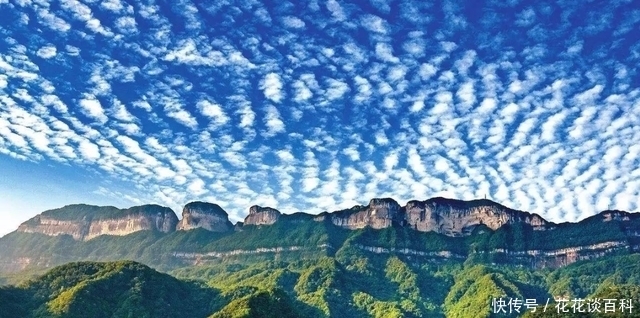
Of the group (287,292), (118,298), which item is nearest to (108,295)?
(118,298)

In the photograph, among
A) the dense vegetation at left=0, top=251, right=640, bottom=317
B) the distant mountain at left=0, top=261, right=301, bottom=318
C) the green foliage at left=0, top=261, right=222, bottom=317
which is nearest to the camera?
the distant mountain at left=0, top=261, right=301, bottom=318

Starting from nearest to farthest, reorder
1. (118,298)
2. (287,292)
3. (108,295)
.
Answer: (108,295)
(118,298)
(287,292)

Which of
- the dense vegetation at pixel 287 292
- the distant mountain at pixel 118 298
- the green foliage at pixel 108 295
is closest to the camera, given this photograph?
the distant mountain at pixel 118 298

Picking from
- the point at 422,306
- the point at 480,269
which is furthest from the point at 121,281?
the point at 480,269

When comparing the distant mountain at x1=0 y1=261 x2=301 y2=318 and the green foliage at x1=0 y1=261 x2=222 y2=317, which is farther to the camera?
the green foliage at x1=0 y1=261 x2=222 y2=317

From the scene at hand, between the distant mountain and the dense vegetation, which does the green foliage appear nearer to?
the distant mountain

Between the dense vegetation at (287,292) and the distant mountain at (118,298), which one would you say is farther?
the dense vegetation at (287,292)

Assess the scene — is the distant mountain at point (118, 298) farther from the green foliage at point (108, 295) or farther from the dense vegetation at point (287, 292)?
the dense vegetation at point (287, 292)

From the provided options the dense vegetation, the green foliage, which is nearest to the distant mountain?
the green foliage

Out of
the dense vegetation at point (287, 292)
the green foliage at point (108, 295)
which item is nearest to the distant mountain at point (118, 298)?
the green foliage at point (108, 295)

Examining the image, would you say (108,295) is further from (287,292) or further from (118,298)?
(287,292)

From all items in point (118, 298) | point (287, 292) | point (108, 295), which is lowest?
point (118, 298)

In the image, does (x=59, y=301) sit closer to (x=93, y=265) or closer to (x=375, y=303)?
(x=93, y=265)

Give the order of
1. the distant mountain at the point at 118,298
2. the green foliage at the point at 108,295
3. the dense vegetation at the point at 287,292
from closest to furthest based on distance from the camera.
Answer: the distant mountain at the point at 118,298 → the green foliage at the point at 108,295 → the dense vegetation at the point at 287,292
